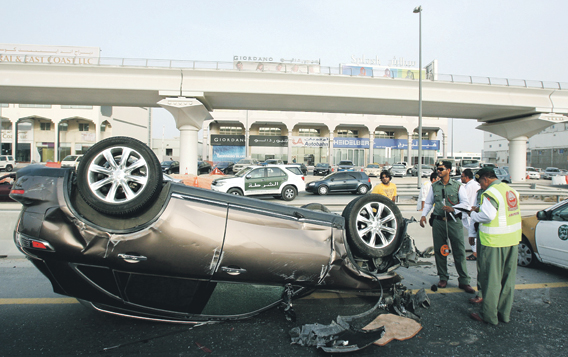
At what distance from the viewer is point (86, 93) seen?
22.5 meters

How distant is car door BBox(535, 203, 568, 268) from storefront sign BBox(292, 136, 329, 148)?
148 feet

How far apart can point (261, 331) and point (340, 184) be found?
50.6ft

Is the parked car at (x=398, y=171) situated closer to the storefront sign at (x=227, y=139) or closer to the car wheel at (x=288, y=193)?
the storefront sign at (x=227, y=139)

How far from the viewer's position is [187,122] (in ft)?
80.4

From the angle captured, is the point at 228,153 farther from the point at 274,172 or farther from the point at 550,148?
the point at 550,148

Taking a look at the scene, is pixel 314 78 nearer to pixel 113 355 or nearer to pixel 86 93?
pixel 86 93

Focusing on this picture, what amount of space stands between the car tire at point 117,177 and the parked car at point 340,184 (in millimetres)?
15510

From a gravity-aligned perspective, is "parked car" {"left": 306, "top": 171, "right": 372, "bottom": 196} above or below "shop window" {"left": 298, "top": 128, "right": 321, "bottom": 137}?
below

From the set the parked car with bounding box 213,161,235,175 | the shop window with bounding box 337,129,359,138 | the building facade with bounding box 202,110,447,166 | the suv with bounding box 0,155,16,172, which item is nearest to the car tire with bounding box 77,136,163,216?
the parked car with bounding box 213,161,235,175

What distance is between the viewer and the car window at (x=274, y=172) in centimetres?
1455

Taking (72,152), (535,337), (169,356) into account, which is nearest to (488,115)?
(535,337)

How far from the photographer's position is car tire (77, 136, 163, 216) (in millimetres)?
2631

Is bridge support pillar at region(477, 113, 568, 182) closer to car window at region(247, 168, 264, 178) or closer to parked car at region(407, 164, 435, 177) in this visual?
parked car at region(407, 164, 435, 177)

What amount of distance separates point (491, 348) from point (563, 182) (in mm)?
29444
